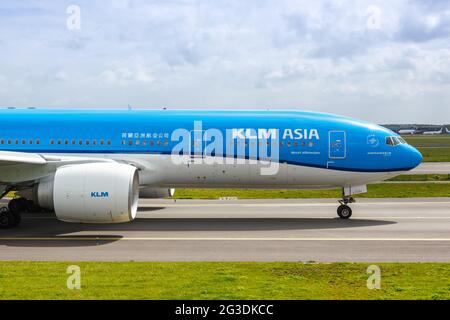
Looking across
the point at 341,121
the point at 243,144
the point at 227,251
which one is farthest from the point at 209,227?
the point at 341,121

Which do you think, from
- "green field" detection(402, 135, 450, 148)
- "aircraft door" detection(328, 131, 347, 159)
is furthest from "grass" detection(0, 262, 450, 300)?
"green field" detection(402, 135, 450, 148)

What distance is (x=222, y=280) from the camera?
37.0ft

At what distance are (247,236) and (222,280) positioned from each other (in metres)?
6.32

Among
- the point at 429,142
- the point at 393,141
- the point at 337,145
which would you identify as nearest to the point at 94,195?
the point at 337,145

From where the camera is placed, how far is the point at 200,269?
12.4 metres

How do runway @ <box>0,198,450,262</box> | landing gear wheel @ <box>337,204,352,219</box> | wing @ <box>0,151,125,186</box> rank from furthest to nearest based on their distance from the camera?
landing gear wheel @ <box>337,204,352,219</box> → wing @ <box>0,151,125,186</box> → runway @ <box>0,198,450,262</box>

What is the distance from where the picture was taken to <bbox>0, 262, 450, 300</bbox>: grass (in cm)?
1023

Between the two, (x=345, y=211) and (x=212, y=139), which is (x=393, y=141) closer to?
(x=345, y=211)

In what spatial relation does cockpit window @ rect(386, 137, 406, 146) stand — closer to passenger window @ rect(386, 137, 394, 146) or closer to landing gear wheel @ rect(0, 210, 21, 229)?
passenger window @ rect(386, 137, 394, 146)

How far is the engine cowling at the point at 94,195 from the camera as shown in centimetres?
1672

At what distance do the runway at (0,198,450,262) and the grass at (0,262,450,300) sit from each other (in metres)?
Result: 1.14

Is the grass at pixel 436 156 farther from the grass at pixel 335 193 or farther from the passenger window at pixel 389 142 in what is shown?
the passenger window at pixel 389 142
